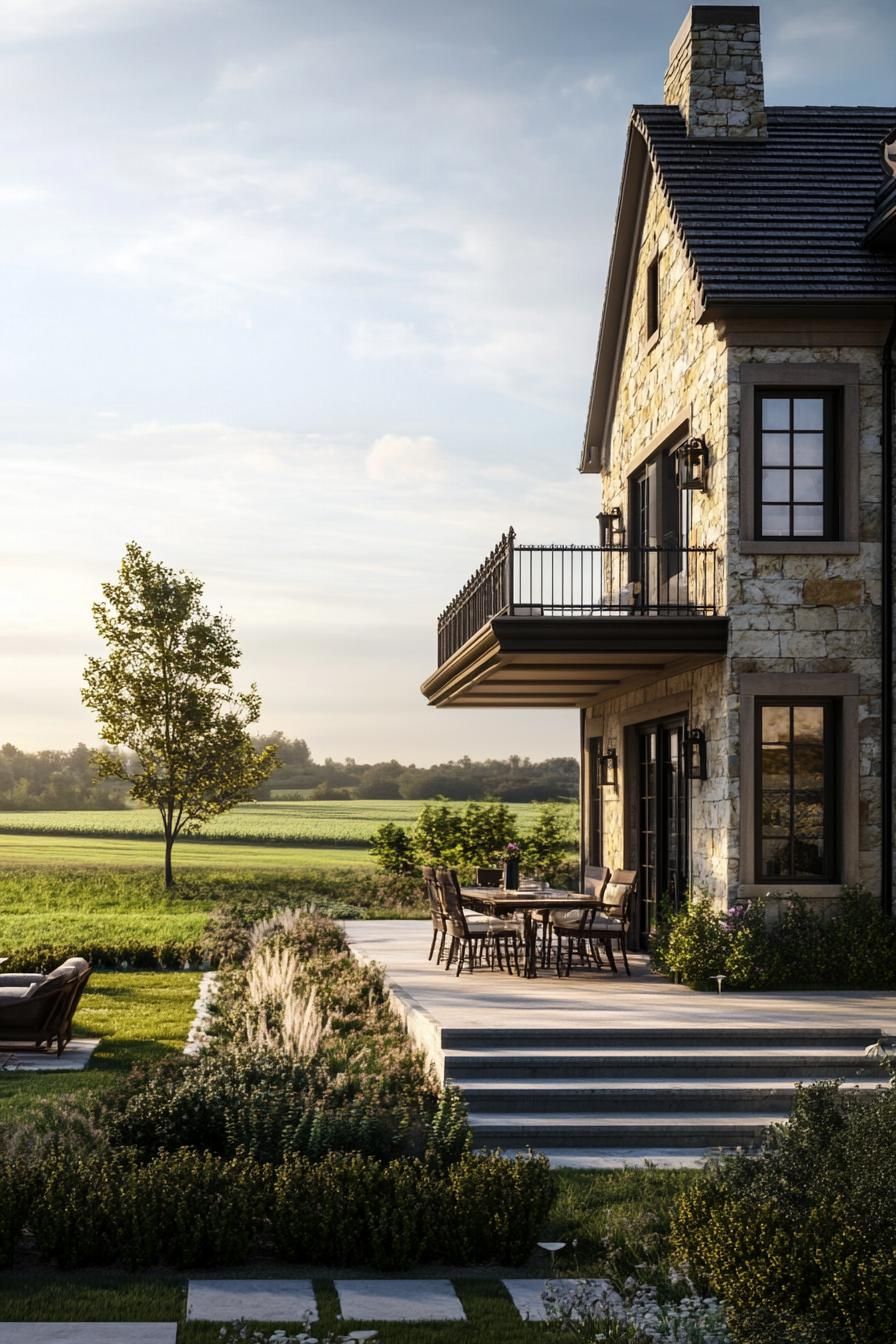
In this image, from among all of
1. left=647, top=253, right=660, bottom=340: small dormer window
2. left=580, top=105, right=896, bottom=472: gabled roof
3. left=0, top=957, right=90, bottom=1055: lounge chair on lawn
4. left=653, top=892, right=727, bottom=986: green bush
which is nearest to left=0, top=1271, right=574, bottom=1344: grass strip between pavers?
left=0, top=957, right=90, bottom=1055: lounge chair on lawn

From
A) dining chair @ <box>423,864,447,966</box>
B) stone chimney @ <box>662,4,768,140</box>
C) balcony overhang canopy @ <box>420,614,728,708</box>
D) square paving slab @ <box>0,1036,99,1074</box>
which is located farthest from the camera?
stone chimney @ <box>662,4,768,140</box>

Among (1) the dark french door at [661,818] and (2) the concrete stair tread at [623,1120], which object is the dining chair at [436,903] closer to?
(1) the dark french door at [661,818]

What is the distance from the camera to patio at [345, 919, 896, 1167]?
9484 millimetres

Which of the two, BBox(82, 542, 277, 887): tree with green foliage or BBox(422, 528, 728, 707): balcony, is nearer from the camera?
BBox(422, 528, 728, 707): balcony

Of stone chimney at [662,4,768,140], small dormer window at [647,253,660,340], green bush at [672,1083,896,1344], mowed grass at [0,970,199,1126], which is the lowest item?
mowed grass at [0,970,199,1126]

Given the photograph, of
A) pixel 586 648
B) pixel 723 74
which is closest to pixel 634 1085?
pixel 586 648

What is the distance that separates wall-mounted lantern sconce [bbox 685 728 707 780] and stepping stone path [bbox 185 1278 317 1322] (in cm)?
852

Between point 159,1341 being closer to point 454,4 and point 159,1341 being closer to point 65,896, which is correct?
point 454,4

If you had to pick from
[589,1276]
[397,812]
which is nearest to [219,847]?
[397,812]

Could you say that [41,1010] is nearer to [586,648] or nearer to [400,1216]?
[586,648]

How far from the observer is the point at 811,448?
14.2m

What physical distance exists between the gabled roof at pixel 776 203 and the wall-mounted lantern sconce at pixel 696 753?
3.95 metres

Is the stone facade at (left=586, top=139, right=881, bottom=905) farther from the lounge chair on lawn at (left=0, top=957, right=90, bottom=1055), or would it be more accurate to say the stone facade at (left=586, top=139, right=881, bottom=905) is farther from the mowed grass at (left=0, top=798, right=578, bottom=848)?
the mowed grass at (left=0, top=798, right=578, bottom=848)

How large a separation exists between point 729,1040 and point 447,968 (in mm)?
4836
